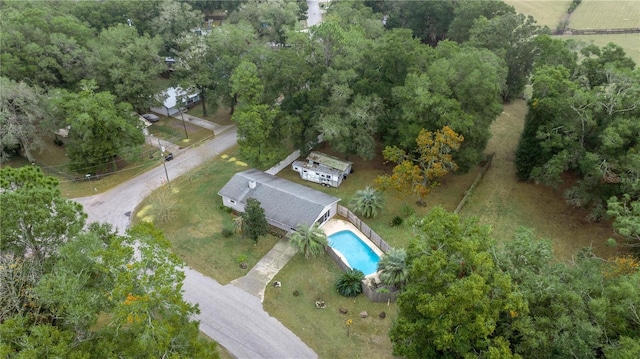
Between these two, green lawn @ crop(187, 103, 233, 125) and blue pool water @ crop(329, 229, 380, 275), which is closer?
blue pool water @ crop(329, 229, 380, 275)

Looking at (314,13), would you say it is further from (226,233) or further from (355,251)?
(355,251)

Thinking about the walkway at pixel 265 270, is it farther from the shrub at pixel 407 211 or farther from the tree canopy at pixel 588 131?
the tree canopy at pixel 588 131

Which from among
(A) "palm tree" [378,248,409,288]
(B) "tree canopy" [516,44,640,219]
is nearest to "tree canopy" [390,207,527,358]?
(A) "palm tree" [378,248,409,288]

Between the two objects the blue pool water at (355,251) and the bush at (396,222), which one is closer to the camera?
the blue pool water at (355,251)

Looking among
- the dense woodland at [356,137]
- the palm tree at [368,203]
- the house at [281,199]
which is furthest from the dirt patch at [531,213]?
the house at [281,199]

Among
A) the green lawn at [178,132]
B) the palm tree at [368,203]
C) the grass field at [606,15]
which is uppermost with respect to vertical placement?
the grass field at [606,15]

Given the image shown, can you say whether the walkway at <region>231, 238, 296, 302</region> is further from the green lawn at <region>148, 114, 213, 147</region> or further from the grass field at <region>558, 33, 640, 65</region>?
the grass field at <region>558, 33, 640, 65</region>

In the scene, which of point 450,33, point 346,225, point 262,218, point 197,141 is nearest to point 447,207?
point 346,225

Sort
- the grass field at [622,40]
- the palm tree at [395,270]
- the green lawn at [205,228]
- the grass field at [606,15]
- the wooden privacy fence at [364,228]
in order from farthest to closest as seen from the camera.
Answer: the grass field at [606,15] → the grass field at [622,40] → the wooden privacy fence at [364,228] → the green lawn at [205,228] → the palm tree at [395,270]
